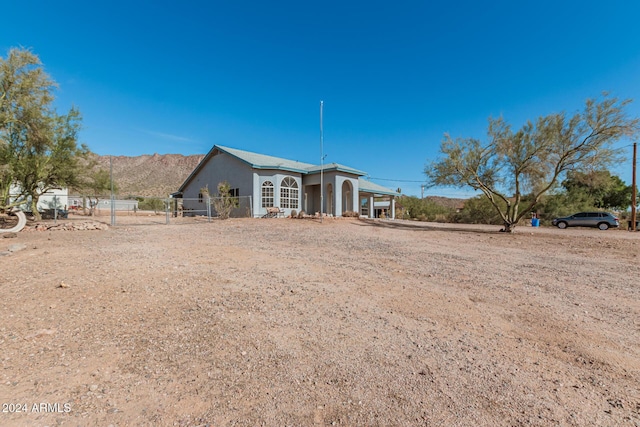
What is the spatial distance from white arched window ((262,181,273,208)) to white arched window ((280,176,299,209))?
0.86 metres

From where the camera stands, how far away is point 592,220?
20297mm

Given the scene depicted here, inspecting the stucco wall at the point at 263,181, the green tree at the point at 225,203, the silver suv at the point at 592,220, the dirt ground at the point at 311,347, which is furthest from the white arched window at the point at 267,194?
the silver suv at the point at 592,220

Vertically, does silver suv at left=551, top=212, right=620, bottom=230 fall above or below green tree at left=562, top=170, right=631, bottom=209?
below

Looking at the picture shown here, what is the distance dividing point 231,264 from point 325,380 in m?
4.46

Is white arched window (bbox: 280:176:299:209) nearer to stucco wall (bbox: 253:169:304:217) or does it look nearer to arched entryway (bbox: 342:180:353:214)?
stucco wall (bbox: 253:169:304:217)

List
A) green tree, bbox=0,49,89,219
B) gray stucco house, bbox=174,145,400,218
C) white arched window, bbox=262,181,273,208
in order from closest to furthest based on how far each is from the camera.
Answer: green tree, bbox=0,49,89,219, gray stucco house, bbox=174,145,400,218, white arched window, bbox=262,181,273,208

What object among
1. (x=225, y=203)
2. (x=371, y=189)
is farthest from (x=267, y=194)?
(x=371, y=189)

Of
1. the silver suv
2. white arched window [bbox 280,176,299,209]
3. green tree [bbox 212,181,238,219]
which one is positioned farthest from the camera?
white arched window [bbox 280,176,299,209]

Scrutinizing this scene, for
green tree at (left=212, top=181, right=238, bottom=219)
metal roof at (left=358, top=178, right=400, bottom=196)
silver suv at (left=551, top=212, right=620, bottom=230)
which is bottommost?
silver suv at (left=551, top=212, right=620, bottom=230)

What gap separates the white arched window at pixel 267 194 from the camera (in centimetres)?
1983

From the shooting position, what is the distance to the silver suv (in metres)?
19.7

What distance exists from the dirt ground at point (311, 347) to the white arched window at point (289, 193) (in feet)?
49.3

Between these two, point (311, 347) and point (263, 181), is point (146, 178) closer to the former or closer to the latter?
point (263, 181)

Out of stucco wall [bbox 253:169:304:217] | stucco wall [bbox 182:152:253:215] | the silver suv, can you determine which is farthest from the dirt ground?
the silver suv
